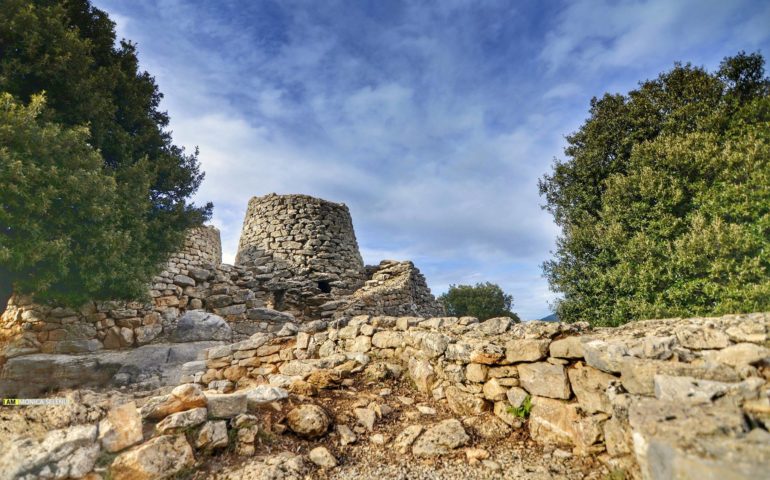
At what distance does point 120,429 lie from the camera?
3445 mm

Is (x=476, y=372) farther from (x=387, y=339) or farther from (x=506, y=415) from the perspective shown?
(x=387, y=339)

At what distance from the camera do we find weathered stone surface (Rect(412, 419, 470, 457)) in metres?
3.68

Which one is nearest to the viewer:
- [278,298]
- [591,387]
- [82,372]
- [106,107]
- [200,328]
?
[591,387]

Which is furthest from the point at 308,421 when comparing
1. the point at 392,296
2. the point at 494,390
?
the point at 392,296

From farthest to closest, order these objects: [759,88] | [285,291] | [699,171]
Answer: [285,291]
[759,88]
[699,171]

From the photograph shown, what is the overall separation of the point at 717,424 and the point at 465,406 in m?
2.75

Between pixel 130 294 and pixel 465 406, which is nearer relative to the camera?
pixel 465 406

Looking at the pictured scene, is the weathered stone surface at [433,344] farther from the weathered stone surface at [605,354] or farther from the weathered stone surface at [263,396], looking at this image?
the weathered stone surface at [263,396]

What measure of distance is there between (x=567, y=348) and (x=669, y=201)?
8.98 meters

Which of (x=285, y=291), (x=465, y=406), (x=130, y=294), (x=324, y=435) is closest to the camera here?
(x=324, y=435)

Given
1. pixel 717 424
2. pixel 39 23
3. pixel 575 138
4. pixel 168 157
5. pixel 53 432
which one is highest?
pixel 575 138

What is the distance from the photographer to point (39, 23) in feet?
25.0

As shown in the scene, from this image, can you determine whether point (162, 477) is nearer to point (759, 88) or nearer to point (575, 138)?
point (575, 138)

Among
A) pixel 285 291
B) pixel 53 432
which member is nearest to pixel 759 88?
pixel 285 291
